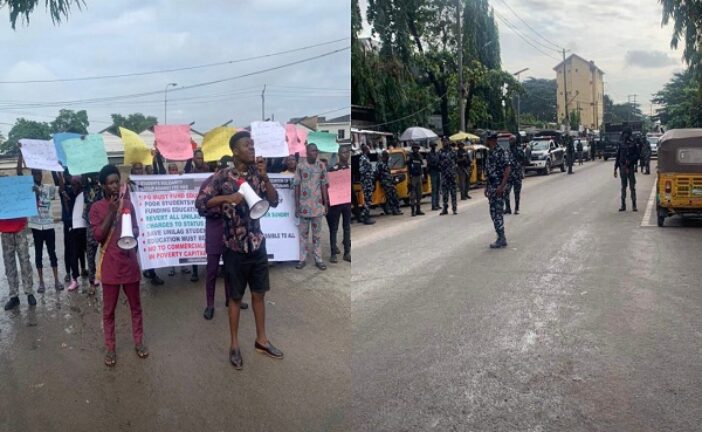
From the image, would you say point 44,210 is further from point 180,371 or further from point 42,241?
point 180,371

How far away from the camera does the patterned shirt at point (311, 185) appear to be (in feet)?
21.5

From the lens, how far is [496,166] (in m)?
8.48

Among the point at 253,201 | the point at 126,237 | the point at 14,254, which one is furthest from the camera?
the point at 14,254

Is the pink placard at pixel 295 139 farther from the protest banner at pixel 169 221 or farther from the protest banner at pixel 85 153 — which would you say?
the protest banner at pixel 85 153

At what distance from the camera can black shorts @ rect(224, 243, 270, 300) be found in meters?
4.13

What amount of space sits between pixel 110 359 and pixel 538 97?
1305cm

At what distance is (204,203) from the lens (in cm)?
416

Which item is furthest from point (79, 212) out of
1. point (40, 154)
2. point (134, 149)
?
point (40, 154)

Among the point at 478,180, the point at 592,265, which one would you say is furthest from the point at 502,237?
the point at 478,180

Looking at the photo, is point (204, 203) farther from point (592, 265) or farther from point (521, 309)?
point (592, 265)

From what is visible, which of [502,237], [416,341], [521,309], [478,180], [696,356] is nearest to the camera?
[696,356]

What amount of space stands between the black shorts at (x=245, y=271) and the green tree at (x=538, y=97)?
747 centimetres

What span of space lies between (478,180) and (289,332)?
1686 cm

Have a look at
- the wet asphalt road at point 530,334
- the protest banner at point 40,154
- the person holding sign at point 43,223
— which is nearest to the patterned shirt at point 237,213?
the wet asphalt road at point 530,334
